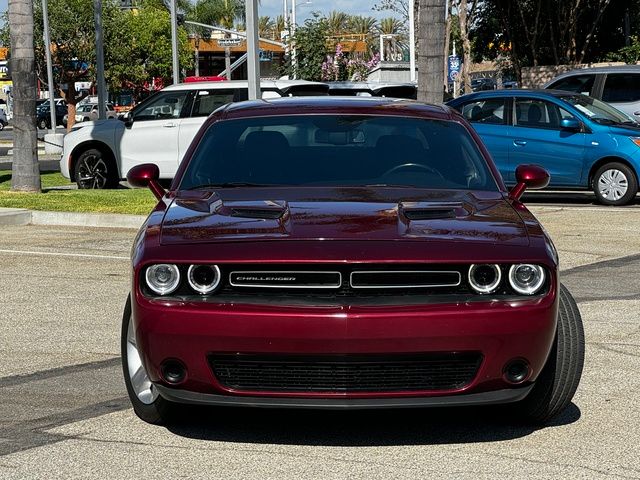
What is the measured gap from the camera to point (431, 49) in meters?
18.8

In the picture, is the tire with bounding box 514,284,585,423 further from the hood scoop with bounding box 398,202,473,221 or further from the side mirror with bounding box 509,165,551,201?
the side mirror with bounding box 509,165,551,201

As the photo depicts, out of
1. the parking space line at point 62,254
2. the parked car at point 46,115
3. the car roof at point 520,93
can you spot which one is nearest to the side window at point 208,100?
the car roof at point 520,93

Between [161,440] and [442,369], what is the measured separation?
1.30 metres

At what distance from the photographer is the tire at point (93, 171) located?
21.2 meters

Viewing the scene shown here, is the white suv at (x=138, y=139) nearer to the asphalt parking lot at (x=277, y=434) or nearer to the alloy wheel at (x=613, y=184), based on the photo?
the alloy wheel at (x=613, y=184)

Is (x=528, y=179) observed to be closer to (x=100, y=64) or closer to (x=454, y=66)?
(x=100, y=64)

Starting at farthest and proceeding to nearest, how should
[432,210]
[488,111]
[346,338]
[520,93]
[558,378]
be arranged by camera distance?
[488,111] → [520,93] → [432,210] → [558,378] → [346,338]

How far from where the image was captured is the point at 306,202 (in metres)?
6.12

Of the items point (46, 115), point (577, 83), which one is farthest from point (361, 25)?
point (577, 83)

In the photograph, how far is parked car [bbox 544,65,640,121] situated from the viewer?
73.7ft

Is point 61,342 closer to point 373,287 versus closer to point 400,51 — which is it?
point 373,287

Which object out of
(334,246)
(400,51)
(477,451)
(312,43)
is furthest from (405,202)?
(400,51)

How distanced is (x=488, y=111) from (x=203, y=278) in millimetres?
14369

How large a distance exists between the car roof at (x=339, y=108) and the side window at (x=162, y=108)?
13704 millimetres
